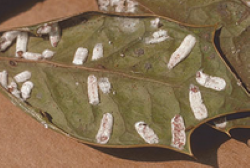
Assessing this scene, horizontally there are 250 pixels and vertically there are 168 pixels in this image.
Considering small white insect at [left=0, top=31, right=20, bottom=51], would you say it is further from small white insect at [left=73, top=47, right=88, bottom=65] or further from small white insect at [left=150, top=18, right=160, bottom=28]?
small white insect at [left=150, top=18, right=160, bottom=28]

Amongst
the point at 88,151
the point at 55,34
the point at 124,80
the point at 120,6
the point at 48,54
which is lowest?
the point at 88,151

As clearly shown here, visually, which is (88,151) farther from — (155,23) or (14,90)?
(155,23)

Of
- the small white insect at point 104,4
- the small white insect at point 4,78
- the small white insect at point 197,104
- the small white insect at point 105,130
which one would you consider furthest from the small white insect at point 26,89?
the small white insect at point 197,104

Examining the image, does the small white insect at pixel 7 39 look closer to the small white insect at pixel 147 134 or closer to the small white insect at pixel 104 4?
the small white insect at pixel 104 4

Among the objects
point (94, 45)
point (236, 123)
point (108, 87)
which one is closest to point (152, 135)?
point (108, 87)

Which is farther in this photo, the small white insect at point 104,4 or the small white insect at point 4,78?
the small white insect at point 104,4

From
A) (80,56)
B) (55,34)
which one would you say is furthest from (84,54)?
(55,34)

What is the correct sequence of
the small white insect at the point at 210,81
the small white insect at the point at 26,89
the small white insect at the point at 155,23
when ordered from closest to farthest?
the small white insect at the point at 210,81 < the small white insect at the point at 155,23 < the small white insect at the point at 26,89

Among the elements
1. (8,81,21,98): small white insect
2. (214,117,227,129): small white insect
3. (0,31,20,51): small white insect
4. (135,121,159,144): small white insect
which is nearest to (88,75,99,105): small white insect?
(135,121,159,144): small white insect
